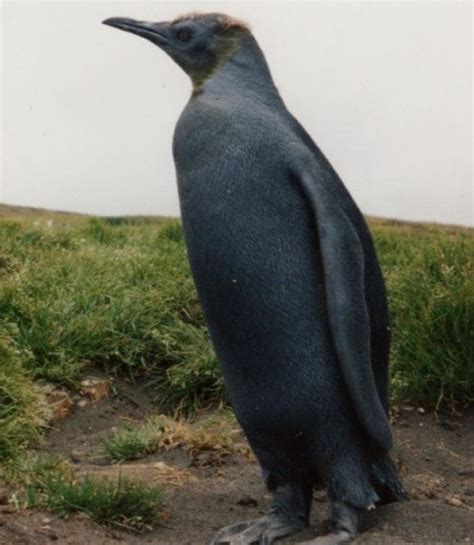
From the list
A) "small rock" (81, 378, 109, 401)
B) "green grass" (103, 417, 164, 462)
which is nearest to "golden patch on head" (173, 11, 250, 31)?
"green grass" (103, 417, 164, 462)

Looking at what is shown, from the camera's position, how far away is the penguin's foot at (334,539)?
2819 millimetres

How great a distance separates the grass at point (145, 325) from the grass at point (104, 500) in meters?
0.85

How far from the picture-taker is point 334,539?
2.83 m

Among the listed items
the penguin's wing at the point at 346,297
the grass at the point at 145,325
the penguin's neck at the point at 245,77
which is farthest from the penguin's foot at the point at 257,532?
the grass at the point at 145,325

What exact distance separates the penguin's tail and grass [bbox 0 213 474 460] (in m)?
1.38

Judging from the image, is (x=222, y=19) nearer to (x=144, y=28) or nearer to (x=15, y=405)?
(x=144, y=28)

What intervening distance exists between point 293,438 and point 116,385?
2522mm

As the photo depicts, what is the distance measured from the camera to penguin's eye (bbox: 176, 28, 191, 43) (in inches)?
120

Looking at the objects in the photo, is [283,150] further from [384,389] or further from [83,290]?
[83,290]

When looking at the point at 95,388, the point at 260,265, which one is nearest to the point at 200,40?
the point at 260,265

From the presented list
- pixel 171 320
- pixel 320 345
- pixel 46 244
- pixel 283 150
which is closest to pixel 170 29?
pixel 283 150

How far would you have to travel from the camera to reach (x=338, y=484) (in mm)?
2906

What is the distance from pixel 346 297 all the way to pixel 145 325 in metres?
2.88

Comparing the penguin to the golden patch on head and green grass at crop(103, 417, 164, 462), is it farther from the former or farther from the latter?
green grass at crop(103, 417, 164, 462)
